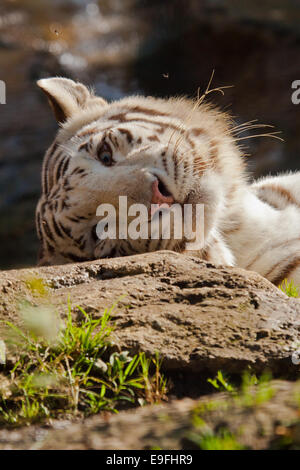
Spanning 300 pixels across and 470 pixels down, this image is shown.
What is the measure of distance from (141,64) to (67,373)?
10406 millimetres

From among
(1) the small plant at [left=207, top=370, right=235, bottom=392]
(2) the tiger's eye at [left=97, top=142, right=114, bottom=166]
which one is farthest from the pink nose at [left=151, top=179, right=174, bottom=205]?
(1) the small plant at [left=207, top=370, right=235, bottom=392]

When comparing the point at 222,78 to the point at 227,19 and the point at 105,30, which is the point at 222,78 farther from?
the point at 105,30

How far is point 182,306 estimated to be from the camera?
10.1 feet

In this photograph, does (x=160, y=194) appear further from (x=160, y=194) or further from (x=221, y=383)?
(x=221, y=383)

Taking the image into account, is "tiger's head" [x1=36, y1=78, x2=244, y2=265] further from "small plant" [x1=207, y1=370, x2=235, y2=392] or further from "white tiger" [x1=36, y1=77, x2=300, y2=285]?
"small plant" [x1=207, y1=370, x2=235, y2=392]

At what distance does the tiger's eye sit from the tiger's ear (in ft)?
2.99

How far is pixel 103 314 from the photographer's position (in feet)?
9.61

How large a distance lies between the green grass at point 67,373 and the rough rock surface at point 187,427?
7cm

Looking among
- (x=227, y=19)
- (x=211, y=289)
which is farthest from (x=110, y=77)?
(x=211, y=289)

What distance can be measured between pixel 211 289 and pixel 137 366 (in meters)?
0.66

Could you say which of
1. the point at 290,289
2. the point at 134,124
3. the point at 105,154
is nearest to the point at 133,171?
the point at 105,154

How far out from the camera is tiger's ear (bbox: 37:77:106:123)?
4758 mm
